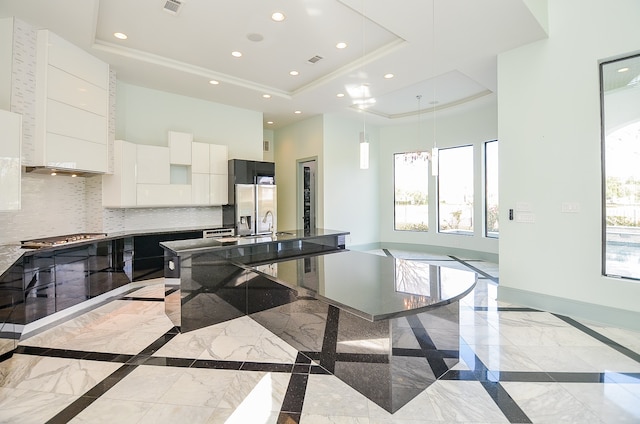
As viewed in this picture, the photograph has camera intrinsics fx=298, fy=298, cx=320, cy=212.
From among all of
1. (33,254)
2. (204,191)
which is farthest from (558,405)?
(204,191)

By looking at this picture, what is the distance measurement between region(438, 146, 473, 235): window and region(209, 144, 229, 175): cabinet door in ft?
16.8

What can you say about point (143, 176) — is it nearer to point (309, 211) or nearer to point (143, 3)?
point (143, 3)

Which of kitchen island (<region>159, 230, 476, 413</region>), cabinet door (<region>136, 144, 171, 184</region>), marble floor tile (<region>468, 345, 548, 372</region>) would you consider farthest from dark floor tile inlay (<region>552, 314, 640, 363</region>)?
cabinet door (<region>136, 144, 171, 184</region>)

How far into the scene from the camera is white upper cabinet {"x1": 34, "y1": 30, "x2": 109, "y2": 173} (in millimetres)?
3334

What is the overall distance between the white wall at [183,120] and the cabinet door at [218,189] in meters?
0.69

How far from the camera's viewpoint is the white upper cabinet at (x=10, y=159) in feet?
9.14

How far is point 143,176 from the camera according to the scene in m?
4.64

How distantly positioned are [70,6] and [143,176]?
7.41 feet

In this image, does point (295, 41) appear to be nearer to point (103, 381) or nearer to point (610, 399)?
point (103, 381)

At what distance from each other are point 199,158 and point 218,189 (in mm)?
640

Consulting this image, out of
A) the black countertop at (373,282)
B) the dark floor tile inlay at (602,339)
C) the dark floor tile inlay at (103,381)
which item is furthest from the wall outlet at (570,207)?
the dark floor tile inlay at (103,381)

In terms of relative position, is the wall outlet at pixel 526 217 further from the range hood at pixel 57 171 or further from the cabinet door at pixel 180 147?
the range hood at pixel 57 171

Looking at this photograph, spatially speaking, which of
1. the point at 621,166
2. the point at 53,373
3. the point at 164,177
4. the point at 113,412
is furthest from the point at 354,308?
the point at 164,177

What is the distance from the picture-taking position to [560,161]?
3.41m
